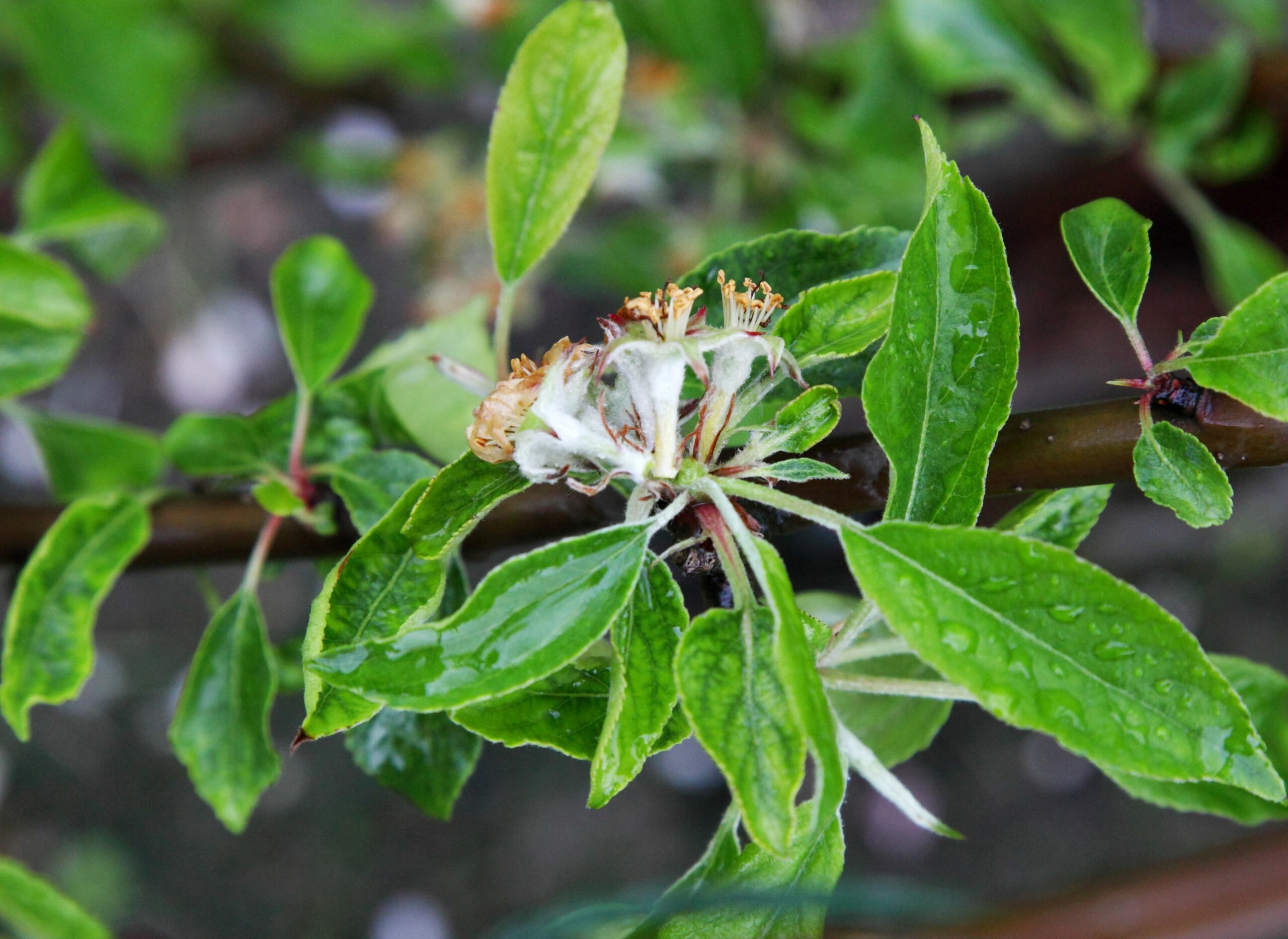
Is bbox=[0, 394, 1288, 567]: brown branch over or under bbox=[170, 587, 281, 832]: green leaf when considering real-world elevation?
over

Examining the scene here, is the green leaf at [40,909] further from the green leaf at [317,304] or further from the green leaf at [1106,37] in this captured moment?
the green leaf at [1106,37]

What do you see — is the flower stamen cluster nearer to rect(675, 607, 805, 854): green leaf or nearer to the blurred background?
rect(675, 607, 805, 854): green leaf

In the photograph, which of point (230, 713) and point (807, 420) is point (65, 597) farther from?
point (807, 420)

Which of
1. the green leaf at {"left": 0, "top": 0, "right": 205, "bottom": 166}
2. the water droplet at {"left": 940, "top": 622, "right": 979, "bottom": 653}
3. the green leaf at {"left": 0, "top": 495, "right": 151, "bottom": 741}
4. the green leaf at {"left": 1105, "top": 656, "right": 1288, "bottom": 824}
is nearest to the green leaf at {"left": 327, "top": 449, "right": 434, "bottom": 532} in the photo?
the green leaf at {"left": 0, "top": 495, "right": 151, "bottom": 741}

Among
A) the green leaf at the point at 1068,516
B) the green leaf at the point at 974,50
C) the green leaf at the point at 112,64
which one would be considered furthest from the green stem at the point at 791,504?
the green leaf at the point at 112,64

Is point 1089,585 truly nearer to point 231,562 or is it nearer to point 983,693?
point 983,693

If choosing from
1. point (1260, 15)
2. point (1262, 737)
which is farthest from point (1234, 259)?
point (1262, 737)
